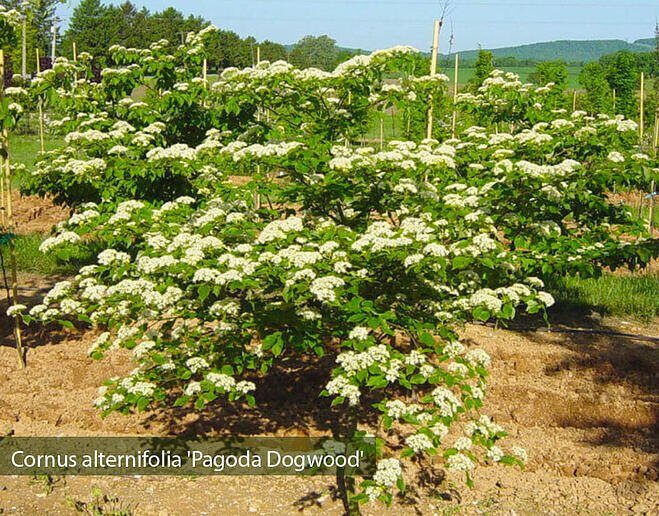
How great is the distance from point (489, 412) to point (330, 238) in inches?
101

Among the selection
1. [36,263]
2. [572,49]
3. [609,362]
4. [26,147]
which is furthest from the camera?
[572,49]

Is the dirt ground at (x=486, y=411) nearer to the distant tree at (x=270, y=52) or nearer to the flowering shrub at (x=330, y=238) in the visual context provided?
the flowering shrub at (x=330, y=238)

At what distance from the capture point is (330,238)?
329cm

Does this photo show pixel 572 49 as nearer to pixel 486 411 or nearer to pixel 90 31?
pixel 90 31

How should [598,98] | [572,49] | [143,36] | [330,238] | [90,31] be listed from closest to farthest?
[330,238] < [598,98] < [90,31] < [143,36] < [572,49]

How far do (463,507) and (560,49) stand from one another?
563 feet

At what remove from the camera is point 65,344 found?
20.4 feet

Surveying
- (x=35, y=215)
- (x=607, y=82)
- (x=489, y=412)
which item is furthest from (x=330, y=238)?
(x=607, y=82)

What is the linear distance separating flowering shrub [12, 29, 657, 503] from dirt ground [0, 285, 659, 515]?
1.24 feet

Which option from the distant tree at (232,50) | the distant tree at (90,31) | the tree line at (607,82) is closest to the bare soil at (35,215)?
the tree line at (607,82)

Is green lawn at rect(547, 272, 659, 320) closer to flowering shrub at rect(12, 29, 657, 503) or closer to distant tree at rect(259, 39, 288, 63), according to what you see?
flowering shrub at rect(12, 29, 657, 503)

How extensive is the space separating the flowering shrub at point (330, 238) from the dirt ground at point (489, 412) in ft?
1.24

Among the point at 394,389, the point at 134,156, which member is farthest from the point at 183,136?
the point at 394,389

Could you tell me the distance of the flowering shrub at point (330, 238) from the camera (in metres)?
2.99
